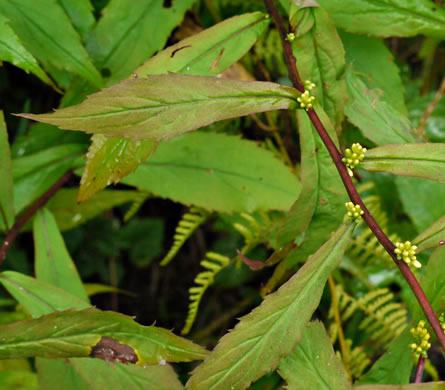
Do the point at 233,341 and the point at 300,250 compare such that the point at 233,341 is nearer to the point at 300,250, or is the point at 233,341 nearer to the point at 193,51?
the point at 300,250

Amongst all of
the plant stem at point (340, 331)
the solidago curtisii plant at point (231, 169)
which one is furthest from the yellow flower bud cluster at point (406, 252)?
the plant stem at point (340, 331)

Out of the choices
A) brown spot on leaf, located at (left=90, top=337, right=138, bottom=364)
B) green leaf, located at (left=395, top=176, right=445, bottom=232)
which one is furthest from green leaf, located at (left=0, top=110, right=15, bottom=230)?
green leaf, located at (left=395, top=176, right=445, bottom=232)

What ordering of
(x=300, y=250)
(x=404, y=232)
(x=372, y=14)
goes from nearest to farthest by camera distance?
(x=300, y=250), (x=372, y=14), (x=404, y=232)

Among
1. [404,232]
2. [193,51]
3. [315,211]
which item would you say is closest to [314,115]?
[315,211]

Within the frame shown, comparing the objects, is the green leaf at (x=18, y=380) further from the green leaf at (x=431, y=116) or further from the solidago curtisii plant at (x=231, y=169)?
the green leaf at (x=431, y=116)

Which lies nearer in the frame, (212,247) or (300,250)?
(300,250)

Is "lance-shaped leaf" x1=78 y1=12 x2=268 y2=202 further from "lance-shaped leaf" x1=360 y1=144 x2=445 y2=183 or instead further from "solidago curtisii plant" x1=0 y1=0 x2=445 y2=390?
"lance-shaped leaf" x1=360 y1=144 x2=445 y2=183
